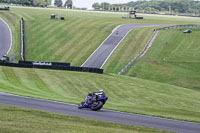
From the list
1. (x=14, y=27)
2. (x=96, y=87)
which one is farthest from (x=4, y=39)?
(x=96, y=87)

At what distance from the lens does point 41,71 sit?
61656 mm

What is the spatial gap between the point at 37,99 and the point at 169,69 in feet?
150

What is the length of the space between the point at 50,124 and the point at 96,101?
7.42 meters

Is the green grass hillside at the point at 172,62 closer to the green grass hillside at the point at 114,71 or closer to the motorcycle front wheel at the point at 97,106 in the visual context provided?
the green grass hillside at the point at 114,71

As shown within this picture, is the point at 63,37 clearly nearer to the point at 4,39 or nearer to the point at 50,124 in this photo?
the point at 4,39

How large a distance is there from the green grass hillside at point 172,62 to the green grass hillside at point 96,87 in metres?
11.4

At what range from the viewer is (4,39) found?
325 feet

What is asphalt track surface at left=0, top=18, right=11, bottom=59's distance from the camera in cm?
8962

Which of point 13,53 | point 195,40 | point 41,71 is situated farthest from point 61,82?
point 195,40

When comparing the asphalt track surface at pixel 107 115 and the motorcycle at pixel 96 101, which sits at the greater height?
the motorcycle at pixel 96 101

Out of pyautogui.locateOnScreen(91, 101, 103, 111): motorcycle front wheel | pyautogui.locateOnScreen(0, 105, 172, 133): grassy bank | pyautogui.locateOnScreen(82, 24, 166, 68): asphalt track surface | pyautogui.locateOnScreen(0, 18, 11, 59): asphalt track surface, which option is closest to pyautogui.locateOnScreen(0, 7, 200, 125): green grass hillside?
pyautogui.locateOnScreen(82, 24, 166, 68): asphalt track surface

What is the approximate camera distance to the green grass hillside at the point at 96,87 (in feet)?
148

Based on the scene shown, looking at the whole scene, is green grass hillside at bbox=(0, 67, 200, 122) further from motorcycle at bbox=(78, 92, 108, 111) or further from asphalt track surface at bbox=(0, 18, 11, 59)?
asphalt track surface at bbox=(0, 18, 11, 59)

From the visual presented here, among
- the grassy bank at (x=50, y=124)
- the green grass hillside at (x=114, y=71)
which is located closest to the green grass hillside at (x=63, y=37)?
the green grass hillside at (x=114, y=71)
